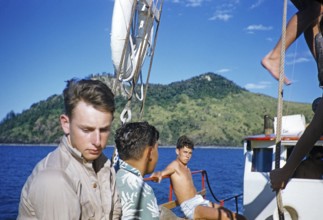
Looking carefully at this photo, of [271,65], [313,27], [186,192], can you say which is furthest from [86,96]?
[186,192]

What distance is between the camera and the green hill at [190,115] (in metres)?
152

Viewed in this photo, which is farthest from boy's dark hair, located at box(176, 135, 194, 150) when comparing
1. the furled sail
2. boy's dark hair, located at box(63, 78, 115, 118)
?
boy's dark hair, located at box(63, 78, 115, 118)

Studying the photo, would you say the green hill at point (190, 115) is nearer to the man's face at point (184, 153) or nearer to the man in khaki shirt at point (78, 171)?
the man's face at point (184, 153)

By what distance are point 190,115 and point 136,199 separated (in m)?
158

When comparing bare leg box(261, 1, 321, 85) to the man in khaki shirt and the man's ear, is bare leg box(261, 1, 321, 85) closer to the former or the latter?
the man in khaki shirt

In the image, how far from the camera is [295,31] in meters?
1.75

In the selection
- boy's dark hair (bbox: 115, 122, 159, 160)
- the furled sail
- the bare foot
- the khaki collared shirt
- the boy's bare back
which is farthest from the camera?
the boy's bare back

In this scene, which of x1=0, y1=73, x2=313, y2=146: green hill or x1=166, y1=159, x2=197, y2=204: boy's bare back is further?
x1=0, y1=73, x2=313, y2=146: green hill

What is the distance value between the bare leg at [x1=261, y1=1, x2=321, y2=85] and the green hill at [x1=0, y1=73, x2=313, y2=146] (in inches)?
5492

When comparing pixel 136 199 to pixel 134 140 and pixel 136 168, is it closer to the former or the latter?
pixel 136 168

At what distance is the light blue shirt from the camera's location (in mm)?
2068

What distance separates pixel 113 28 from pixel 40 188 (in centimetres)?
389

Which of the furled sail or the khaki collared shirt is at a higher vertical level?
the furled sail

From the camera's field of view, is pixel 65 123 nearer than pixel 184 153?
Yes
